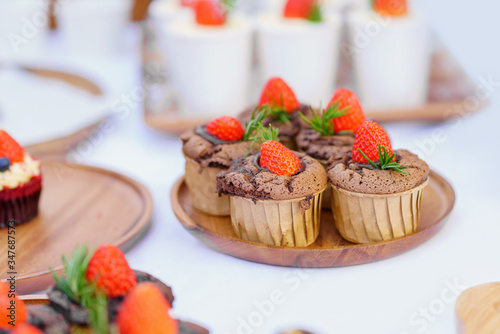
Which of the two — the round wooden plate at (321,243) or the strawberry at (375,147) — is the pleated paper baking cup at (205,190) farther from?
the strawberry at (375,147)

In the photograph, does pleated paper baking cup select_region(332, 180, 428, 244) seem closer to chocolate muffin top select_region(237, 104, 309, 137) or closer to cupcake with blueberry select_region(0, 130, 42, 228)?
chocolate muffin top select_region(237, 104, 309, 137)

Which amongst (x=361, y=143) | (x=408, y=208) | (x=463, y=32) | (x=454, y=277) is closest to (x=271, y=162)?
(x=361, y=143)

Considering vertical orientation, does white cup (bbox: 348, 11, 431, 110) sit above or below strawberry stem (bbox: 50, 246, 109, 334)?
above

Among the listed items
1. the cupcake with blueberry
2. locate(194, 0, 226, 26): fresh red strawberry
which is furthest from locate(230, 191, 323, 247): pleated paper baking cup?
locate(194, 0, 226, 26): fresh red strawberry

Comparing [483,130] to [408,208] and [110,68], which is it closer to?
[408,208]

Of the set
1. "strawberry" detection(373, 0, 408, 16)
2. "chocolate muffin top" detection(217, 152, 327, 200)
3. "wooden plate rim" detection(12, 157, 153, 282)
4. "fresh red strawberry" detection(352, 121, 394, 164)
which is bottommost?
"wooden plate rim" detection(12, 157, 153, 282)

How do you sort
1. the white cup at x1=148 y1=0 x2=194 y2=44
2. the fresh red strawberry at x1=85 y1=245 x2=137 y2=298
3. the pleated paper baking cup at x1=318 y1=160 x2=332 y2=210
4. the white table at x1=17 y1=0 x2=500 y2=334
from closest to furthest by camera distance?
the fresh red strawberry at x1=85 y1=245 x2=137 y2=298 < the white table at x1=17 y1=0 x2=500 y2=334 < the pleated paper baking cup at x1=318 y1=160 x2=332 y2=210 < the white cup at x1=148 y1=0 x2=194 y2=44
